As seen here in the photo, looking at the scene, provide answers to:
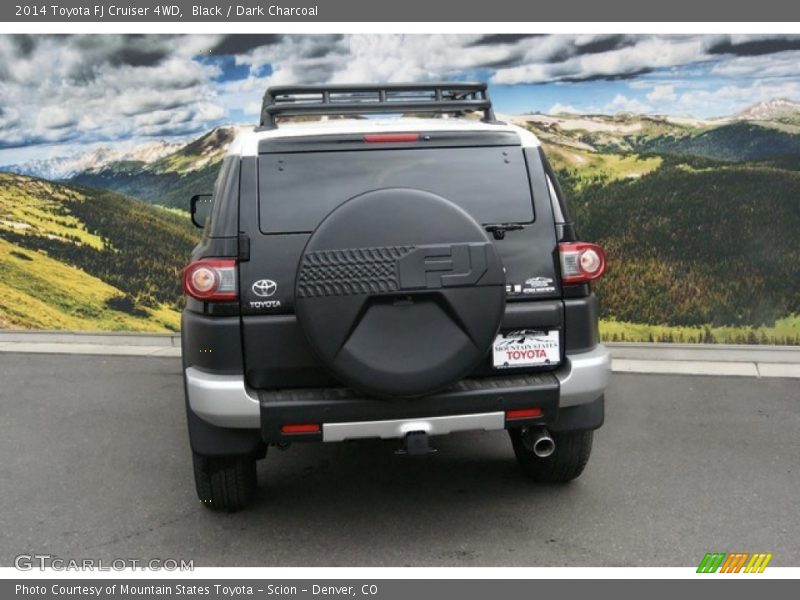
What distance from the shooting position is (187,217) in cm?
1022

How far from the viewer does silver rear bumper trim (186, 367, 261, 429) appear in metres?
3.78

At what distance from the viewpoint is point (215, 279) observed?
12.5 ft

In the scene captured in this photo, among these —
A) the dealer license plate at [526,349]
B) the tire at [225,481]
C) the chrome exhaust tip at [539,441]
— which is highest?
the dealer license plate at [526,349]

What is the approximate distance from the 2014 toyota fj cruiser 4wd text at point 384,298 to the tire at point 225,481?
0.01 metres

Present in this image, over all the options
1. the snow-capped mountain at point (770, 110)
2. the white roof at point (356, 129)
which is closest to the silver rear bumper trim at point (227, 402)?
the white roof at point (356, 129)

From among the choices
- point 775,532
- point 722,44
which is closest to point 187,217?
point 722,44

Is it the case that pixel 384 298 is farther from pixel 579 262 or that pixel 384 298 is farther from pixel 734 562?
pixel 734 562

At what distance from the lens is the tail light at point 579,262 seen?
13.3ft

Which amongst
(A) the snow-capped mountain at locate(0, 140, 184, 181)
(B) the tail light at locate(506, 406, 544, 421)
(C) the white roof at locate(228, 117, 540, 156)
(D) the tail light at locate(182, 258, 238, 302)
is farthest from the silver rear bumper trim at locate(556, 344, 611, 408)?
(A) the snow-capped mountain at locate(0, 140, 184, 181)

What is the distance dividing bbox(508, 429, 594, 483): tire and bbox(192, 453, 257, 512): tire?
4.56 feet

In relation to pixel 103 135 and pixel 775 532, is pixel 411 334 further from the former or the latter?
pixel 103 135

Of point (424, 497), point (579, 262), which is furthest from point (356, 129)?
point (424, 497)

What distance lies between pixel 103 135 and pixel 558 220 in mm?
7468
